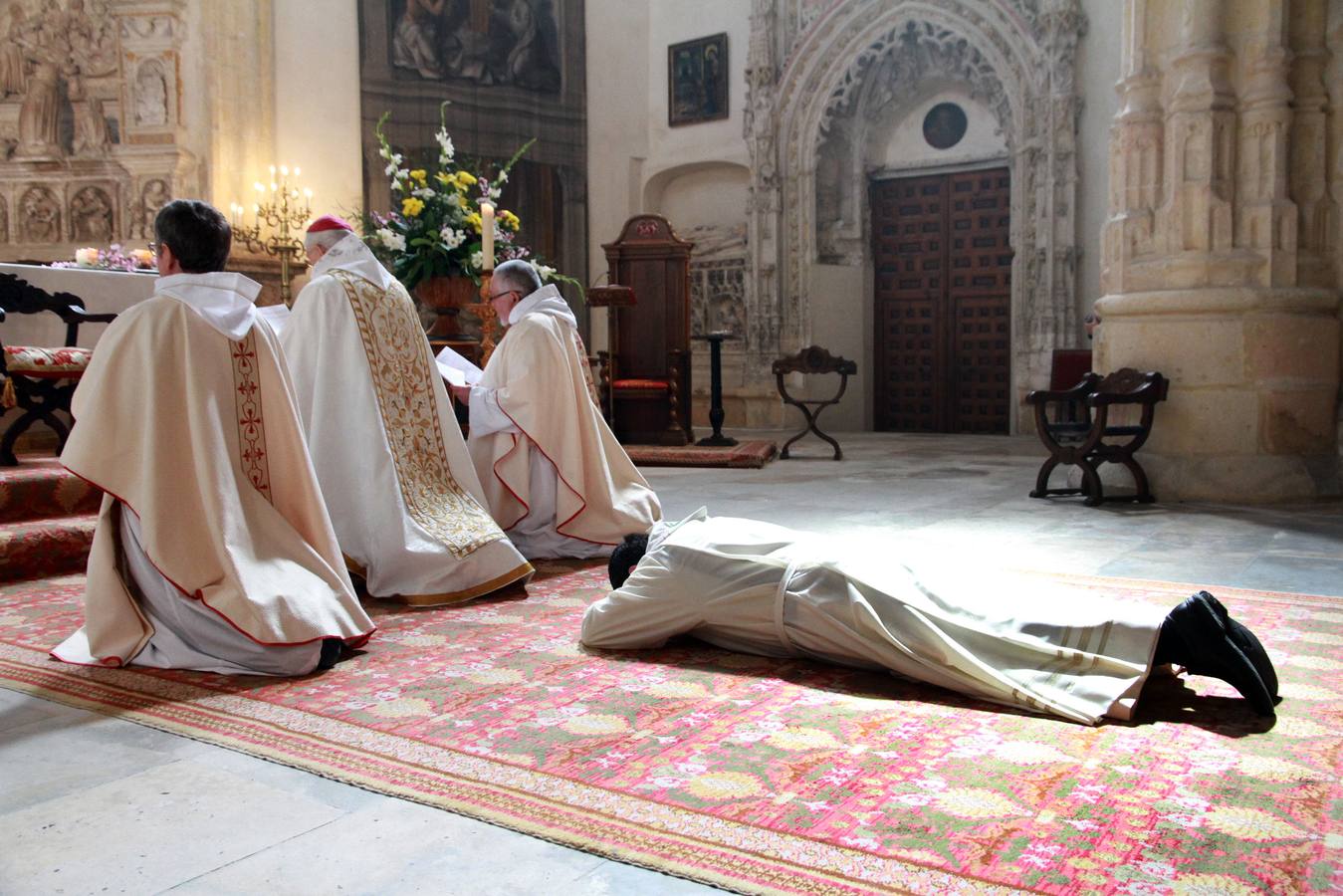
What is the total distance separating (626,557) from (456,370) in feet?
6.88

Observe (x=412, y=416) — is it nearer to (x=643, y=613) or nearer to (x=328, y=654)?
(x=328, y=654)

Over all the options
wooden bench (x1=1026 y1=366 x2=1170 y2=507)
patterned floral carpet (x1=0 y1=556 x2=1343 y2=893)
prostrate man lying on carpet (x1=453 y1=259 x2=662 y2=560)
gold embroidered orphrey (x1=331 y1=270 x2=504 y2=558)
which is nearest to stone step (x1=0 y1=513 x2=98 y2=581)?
patterned floral carpet (x1=0 y1=556 x2=1343 y2=893)

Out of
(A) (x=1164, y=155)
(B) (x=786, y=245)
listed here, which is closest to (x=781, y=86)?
(B) (x=786, y=245)

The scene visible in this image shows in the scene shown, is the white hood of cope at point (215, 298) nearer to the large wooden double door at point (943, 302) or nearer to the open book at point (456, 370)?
the open book at point (456, 370)

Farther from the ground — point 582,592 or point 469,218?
point 469,218

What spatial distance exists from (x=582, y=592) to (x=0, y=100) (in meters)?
9.71

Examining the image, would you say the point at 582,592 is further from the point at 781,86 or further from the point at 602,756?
the point at 781,86

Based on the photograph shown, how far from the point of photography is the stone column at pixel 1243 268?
6633 millimetres

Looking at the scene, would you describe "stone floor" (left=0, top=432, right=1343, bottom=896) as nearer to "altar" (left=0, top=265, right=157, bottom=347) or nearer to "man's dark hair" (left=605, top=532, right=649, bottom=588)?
"man's dark hair" (left=605, top=532, right=649, bottom=588)

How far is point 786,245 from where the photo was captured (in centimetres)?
1331

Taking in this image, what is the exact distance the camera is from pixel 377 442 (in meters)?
4.05

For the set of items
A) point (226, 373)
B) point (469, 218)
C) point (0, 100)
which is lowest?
point (226, 373)

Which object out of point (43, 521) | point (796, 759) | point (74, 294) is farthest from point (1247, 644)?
point (74, 294)

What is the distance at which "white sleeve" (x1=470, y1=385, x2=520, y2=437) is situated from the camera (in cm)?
501
